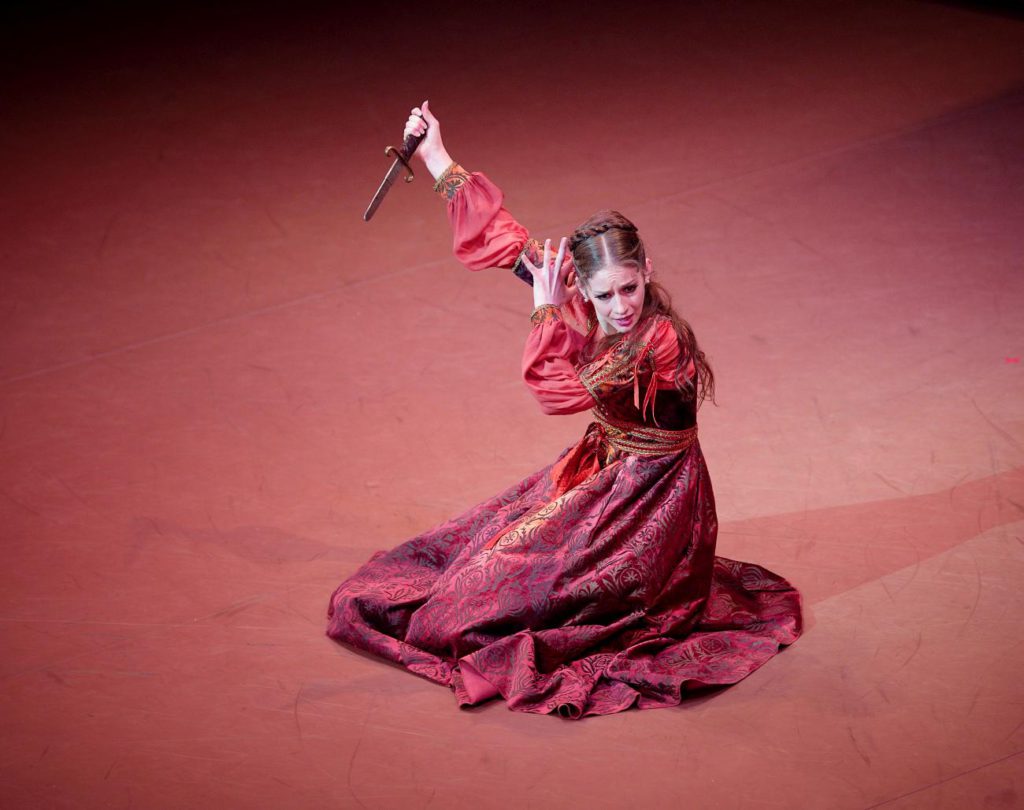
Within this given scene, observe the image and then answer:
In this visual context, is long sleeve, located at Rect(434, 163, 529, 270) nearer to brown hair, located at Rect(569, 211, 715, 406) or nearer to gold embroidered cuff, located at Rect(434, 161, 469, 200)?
gold embroidered cuff, located at Rect(434, 161, 469, 200)

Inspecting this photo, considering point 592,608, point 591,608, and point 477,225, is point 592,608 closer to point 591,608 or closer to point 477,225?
point 591,608

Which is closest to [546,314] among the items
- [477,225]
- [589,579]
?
[477,225]

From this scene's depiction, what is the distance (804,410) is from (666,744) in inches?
54.3

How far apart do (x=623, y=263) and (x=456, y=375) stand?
141 cm

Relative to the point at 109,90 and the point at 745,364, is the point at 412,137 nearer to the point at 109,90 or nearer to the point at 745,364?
the point at 745,364

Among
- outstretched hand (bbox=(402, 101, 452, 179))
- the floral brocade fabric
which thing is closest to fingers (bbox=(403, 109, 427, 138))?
outstretched hand (bbox=(402, 101, 452, 179))

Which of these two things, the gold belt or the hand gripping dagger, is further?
the gold belt

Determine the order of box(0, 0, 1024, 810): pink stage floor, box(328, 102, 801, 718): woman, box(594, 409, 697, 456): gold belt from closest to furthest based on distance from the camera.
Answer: box(0, 0, 1024, 810): pink stage floor → box(328, 102, 801, 718): woman → box(594, 409, 697, 456): gold belt

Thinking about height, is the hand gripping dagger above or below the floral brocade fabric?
above

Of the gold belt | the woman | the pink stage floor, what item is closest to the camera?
the pink stage floor

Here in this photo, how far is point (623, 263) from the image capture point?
245cm

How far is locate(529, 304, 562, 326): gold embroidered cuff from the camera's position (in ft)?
8.13

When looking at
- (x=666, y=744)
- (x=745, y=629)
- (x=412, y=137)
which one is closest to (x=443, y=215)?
(x=412, y=137)

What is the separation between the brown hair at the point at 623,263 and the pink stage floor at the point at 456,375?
23.5 inches
